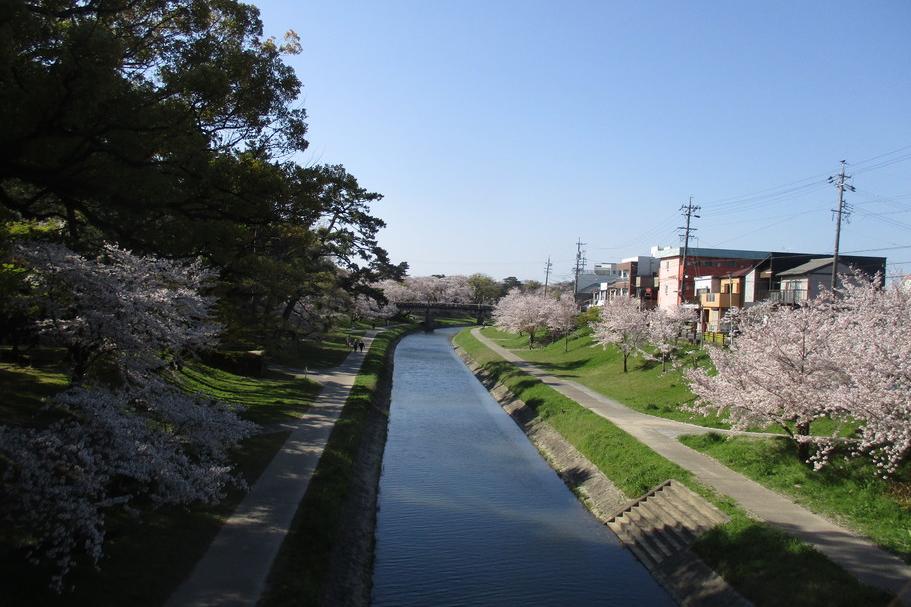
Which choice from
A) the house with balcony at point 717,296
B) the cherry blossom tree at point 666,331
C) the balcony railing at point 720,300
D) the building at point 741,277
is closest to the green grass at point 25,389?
the cherry blossom tree at point 666,331

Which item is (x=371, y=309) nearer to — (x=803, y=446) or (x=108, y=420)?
(x=803, y=446)

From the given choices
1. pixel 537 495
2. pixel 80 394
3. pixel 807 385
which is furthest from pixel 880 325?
pixel 80 394

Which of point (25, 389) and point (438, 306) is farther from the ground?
point (438, 306)

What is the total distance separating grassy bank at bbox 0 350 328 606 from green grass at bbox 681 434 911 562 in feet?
39.8

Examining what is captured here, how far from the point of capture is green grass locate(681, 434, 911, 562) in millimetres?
13844

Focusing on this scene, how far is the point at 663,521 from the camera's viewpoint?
16.3 metres

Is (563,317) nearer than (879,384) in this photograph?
No

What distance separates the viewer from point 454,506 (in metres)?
18.1

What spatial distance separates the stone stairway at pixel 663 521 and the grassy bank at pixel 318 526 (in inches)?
263

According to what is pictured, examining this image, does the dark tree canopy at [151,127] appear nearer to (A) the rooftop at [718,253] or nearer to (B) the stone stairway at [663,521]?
(B) the stone stairway at [663,521]

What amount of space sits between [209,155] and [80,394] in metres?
6.66

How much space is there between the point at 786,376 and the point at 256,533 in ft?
42.8

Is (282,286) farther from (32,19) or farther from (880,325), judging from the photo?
(880,325)

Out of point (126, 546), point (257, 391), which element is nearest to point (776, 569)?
point (126, 546)
